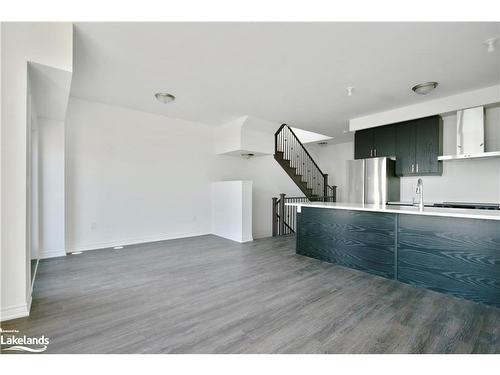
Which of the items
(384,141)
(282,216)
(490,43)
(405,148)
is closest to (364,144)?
A: (384,141)

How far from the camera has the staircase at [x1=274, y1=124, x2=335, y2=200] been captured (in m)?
7.07

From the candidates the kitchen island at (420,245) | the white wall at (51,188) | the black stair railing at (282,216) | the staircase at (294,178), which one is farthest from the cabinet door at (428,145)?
the white wall at (51,188)

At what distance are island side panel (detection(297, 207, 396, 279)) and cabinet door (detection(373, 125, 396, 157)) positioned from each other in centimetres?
230

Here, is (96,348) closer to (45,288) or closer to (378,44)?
(45,288)

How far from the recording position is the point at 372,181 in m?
5.13

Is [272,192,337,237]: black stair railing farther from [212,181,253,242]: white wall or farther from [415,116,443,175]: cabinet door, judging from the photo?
[415,116,443,175]: cabinet door

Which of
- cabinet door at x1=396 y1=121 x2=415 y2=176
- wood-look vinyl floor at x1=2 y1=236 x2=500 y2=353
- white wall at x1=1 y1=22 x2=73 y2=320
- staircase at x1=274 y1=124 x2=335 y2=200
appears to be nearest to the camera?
wood-look vinyl floor at x1=2 y1=236 x2=500 y2=353

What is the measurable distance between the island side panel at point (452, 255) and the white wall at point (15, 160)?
13.0ft

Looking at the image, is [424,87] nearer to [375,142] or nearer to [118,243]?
[375,142]

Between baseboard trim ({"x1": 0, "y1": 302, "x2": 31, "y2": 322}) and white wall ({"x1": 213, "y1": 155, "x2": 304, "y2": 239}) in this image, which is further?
white wall ({"x1": 213, "y1": 155, "x2": 304, "y2": 239})

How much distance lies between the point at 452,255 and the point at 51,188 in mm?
5623

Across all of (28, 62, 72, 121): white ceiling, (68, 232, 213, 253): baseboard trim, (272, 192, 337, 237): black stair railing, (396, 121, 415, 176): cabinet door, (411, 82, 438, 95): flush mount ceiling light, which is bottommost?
(68, 232, 213, 253): baseboard trim

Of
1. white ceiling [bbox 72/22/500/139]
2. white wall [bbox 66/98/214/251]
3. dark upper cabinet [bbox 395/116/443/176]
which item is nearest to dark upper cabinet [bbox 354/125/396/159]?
dark upper cabinet [bbox 395/116/443/176]

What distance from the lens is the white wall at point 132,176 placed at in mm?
4368
